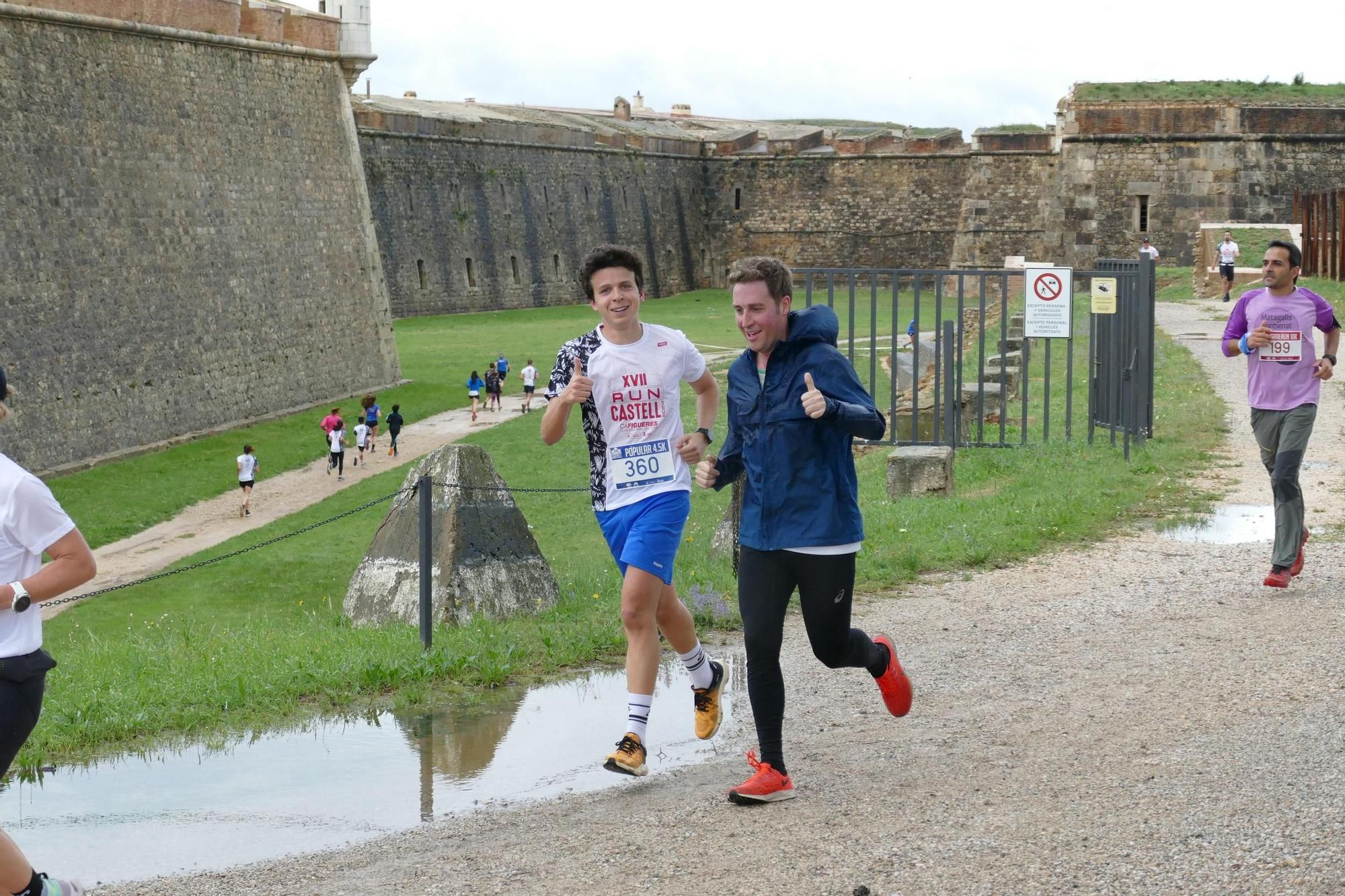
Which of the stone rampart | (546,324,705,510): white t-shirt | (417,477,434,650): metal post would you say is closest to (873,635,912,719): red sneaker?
(546,324,705,510): white t-shirt

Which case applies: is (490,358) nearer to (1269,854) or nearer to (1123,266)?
(1123,266)

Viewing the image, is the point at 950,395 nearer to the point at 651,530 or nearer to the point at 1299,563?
the point at 1299,563

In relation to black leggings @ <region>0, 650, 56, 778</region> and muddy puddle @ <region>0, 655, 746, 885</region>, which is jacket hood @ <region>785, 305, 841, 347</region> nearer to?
muddy puddle @ <region>0, 655, 746, 885</region>

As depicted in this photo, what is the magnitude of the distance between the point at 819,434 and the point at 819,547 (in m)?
0.34

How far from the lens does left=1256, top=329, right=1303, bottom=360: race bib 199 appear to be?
290 inches

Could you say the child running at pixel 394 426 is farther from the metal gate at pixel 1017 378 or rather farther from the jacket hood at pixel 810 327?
the jacket hood at pixel 810 327

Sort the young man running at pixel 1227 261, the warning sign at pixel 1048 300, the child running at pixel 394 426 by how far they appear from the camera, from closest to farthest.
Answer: the warning sign at pixel 1048 300, the child running at pixel 394 426, the young man running at pixel 1227 261

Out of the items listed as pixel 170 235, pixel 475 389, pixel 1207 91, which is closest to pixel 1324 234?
pixel 1207 91

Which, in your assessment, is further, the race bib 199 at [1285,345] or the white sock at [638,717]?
the race bib 199 at [1285,345]

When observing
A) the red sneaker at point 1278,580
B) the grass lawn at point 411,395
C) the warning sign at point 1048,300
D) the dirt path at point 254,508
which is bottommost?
the dirt path at point 254,508

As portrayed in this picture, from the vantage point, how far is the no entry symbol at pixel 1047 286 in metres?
12.9

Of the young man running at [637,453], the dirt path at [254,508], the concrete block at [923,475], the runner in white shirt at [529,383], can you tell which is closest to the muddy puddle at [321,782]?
the young man running at [637,453]

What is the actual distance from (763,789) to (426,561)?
2.42m

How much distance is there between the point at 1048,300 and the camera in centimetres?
1289
